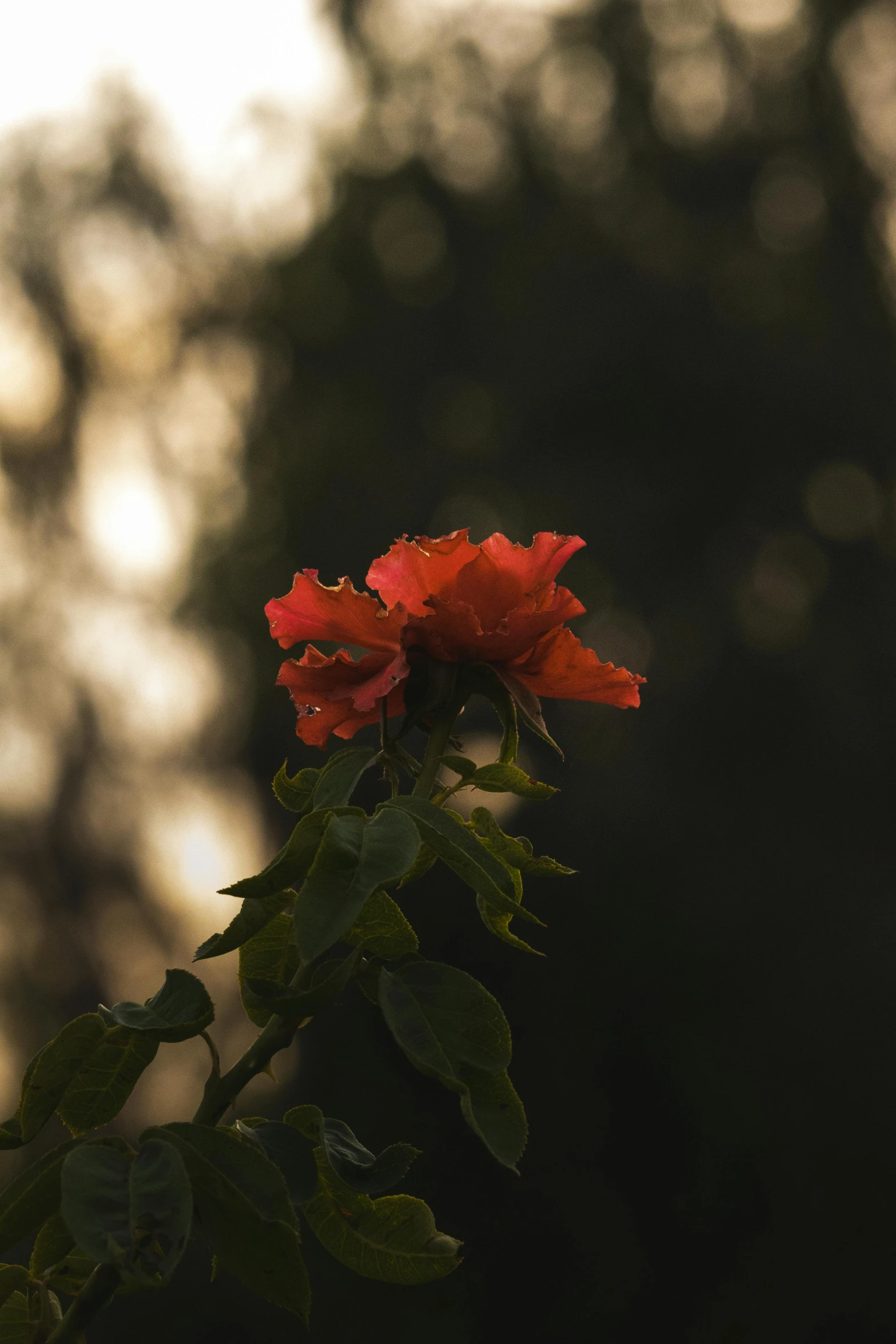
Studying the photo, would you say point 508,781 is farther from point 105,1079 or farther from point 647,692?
point 647,692

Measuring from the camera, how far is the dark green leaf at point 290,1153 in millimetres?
812

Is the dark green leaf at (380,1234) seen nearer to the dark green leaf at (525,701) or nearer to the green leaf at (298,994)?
the green leaf at (298,994)

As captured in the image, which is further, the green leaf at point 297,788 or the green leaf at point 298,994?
the green leaf at point 297,788

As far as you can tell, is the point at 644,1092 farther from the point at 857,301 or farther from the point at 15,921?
the point at 857,301

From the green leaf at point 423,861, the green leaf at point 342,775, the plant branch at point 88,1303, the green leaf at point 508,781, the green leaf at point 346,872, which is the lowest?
the plant branch at point 88,1303

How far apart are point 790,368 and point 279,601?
23.6 ft

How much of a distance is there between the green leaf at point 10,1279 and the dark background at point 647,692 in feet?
16.3

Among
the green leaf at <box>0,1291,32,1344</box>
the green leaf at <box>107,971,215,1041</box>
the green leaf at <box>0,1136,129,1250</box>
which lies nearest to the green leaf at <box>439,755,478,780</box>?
the green leaf at <box>107,971,215,1041</box>

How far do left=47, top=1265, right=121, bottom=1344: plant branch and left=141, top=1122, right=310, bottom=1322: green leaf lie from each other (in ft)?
0.20

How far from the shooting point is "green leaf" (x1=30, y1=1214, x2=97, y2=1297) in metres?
0.81

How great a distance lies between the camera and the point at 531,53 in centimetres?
854

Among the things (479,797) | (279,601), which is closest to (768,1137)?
(479,797)

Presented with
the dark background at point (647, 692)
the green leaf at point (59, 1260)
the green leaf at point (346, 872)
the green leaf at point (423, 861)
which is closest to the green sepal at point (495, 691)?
the green leaf at point (423, 861)

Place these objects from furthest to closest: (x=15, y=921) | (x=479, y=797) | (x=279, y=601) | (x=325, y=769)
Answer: (x=15, y=921) → (x=479, y=797) → (x=279, y=601) → (x=325, y=769)
